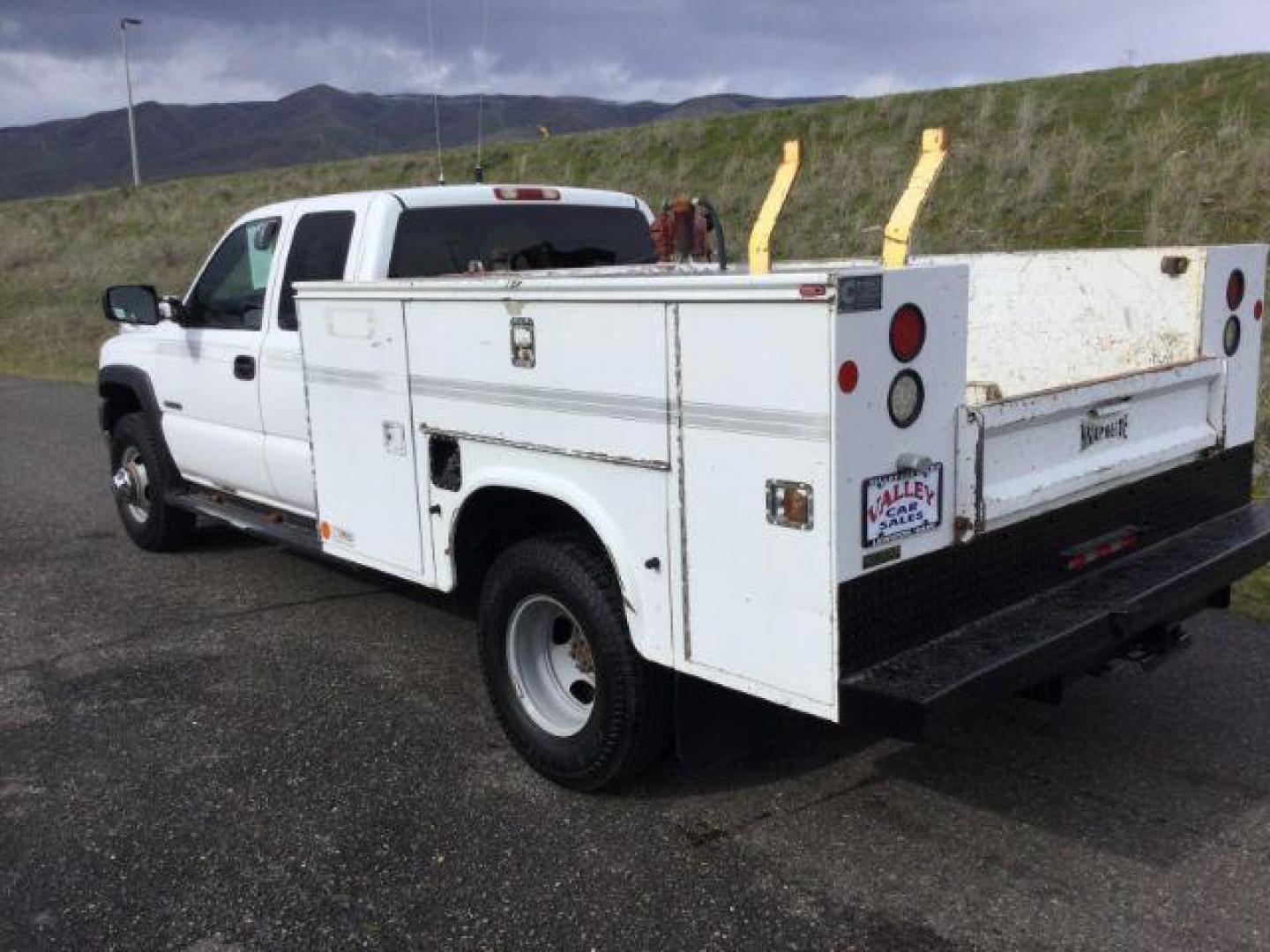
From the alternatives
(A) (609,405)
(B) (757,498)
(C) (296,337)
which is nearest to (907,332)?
(B) (757,498)

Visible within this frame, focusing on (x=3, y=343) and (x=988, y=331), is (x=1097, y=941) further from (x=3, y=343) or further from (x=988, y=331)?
(x=3, y=343)

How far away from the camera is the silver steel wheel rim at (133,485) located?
23.5 feet

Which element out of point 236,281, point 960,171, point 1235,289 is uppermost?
point 960,171

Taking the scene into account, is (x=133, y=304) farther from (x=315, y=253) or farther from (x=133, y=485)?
(x=315, y=253)

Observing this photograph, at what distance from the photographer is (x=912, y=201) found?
3488mm

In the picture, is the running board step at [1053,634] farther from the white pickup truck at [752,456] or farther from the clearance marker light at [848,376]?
the clearance marker light at [848,376]

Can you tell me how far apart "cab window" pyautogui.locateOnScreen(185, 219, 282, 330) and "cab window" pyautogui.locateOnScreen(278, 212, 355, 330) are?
214 mm

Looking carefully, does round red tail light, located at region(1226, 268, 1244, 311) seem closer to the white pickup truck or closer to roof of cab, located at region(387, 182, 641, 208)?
the white pickup truck

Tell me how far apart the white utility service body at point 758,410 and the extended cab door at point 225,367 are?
976 mm

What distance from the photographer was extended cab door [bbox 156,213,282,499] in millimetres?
5734

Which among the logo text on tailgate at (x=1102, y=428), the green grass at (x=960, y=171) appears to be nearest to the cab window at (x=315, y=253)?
the logo text on tailgate at (x=1102, y=428)

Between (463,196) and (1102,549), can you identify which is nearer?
(1102,549)

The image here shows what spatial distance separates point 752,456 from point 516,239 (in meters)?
2.82

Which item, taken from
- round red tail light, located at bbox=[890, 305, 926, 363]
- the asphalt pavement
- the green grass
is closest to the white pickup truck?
round red tail light, located at bbox=[890, 305, 926, 363]
